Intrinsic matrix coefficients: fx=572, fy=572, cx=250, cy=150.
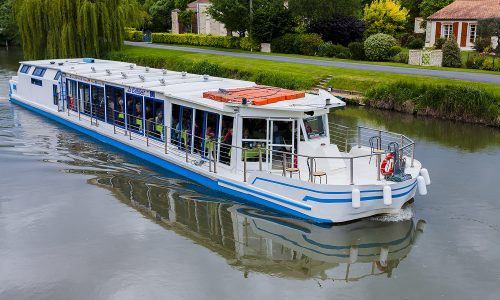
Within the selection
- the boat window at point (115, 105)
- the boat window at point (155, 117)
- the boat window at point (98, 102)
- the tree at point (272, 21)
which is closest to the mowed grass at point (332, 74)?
the tree at point (272, 21)

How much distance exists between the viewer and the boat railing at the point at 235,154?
14812 millimetres

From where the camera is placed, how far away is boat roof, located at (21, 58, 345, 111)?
15.8 meters

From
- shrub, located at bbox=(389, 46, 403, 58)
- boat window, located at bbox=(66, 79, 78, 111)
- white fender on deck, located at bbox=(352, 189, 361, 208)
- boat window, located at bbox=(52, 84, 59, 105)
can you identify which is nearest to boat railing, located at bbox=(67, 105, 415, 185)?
white fender on deck, located at bbox=(352, 189, 361, 208)

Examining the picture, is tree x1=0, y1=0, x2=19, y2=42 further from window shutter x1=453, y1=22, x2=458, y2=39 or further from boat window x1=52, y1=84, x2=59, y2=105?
window shutter x1=453, y1=22, x2=458, y2=39

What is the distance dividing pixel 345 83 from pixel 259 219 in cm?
2037

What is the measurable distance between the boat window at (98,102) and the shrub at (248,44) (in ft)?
97.1

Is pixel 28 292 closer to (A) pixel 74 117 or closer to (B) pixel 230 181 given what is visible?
(B) pixel 230 181

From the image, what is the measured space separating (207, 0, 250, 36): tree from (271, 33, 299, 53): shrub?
3941 millimetres

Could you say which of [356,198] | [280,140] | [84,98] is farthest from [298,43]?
[356,198]

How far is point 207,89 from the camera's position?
19250 millimetres

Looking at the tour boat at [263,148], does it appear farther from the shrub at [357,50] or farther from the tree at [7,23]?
the tree at [7,23]

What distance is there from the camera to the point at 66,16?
39656mm

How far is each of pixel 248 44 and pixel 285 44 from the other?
4.75m

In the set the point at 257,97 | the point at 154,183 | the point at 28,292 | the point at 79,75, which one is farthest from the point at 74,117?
the point at 28,292
